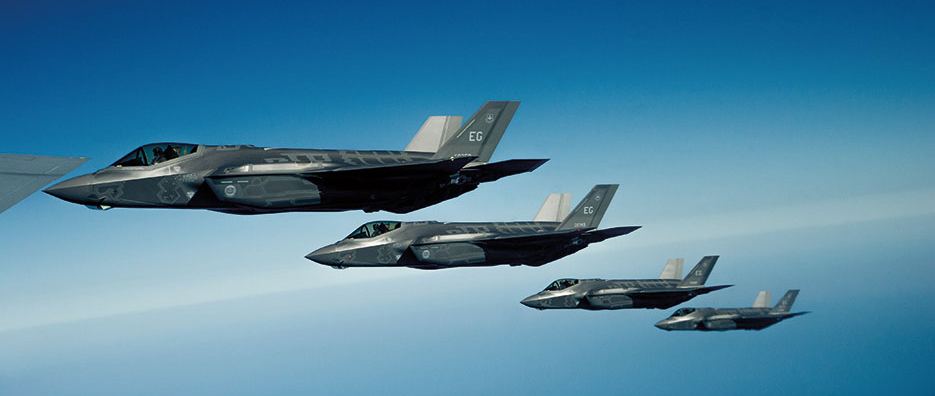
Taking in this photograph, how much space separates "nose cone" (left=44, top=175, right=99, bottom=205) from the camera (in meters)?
22.3

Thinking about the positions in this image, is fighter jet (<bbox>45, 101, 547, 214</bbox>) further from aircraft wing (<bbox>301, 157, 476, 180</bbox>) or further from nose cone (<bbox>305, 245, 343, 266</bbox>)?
nose cone (<bbox>305, 245, 343, 266</bbox>)

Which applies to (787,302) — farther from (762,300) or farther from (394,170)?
(394,170)

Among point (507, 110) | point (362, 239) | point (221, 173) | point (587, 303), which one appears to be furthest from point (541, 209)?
point (221, 173)

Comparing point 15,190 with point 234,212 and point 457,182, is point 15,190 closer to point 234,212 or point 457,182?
point 234,212

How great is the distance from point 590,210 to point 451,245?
16.7m

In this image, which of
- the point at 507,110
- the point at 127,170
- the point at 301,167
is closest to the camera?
the point at 127,170

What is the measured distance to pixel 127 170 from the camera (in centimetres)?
2397

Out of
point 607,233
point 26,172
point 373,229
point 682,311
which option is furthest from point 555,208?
point 26,172

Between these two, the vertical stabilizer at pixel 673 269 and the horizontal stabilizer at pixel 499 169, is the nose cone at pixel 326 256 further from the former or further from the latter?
the vertical stabilizer at pixel 673 269

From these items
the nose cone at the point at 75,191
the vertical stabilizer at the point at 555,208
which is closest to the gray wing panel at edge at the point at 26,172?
the nose cone at the point at 75,191

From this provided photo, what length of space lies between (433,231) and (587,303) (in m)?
25.8

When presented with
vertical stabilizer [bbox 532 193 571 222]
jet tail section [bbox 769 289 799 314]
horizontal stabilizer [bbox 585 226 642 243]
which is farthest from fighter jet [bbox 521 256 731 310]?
jet tail section [bbox 769 289 799 314]

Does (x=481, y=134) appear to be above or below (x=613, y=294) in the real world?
above

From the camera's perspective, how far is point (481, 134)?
32625 millimetres
